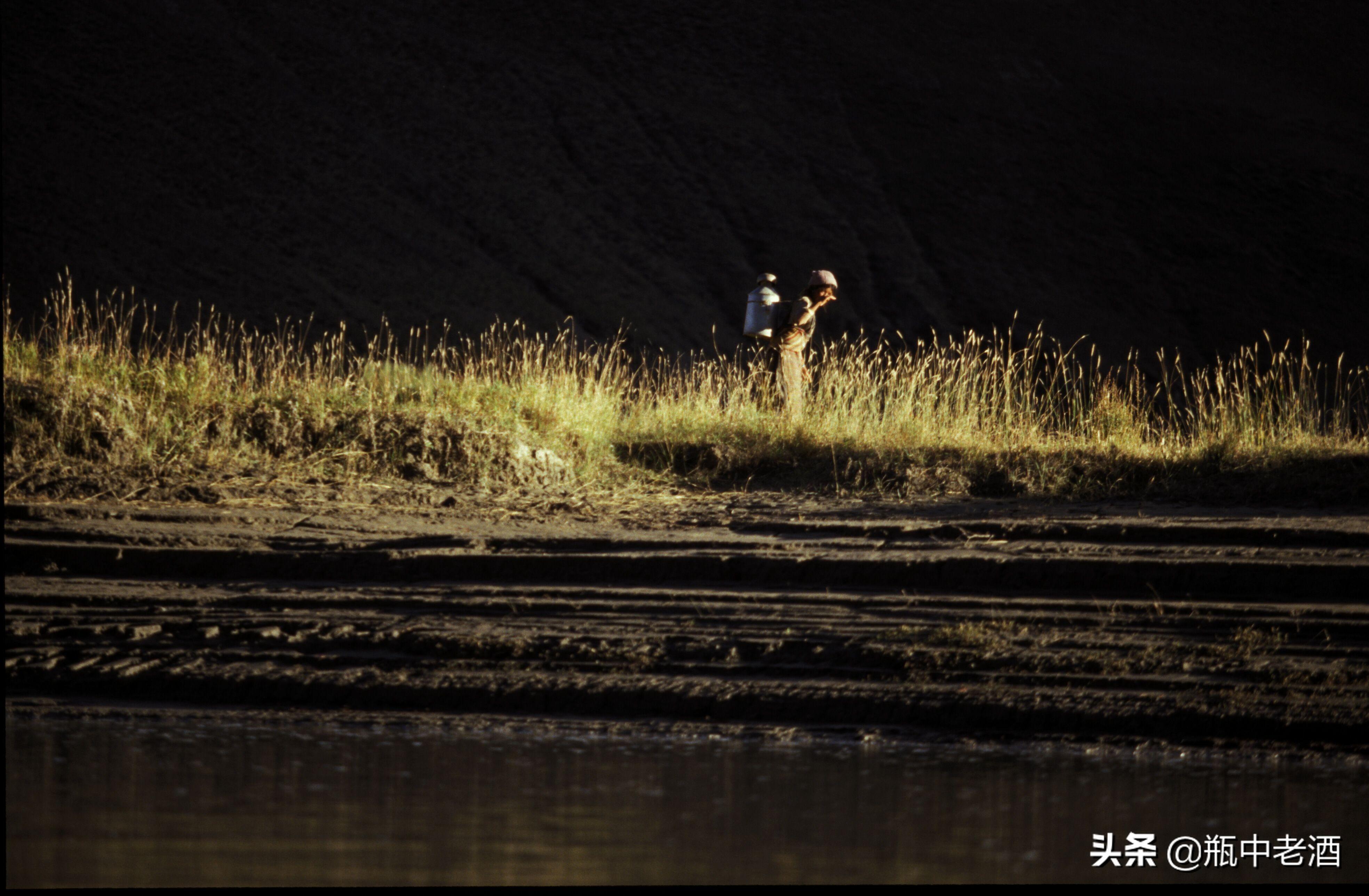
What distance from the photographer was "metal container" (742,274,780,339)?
14.1m

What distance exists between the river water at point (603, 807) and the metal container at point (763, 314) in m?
9.04

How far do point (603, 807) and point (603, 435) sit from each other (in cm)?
817

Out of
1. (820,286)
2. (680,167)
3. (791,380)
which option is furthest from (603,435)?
(680,167)

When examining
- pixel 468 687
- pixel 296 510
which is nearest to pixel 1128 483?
pixel 296 510

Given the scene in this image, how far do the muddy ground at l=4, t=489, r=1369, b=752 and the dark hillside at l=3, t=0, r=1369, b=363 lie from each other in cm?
2138

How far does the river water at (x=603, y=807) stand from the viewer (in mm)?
3846

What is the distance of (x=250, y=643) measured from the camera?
639 cm

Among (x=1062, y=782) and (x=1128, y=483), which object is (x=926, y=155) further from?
(x=1062, y=782)

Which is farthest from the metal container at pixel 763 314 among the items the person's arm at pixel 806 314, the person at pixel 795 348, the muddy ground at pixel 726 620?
the muddy ground at pixel 726 620

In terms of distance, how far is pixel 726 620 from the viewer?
671 centimetres

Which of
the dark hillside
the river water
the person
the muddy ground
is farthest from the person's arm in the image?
the dark hillside

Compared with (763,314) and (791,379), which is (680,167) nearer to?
(763,314)

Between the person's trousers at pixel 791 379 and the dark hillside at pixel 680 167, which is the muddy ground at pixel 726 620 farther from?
the dark hillside at pixel 680 167

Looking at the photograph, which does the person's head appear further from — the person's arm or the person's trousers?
the person's trousers
